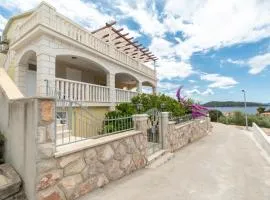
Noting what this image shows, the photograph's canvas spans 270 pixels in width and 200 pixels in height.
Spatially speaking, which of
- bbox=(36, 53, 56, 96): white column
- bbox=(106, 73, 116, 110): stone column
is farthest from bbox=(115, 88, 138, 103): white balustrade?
bbox=(36, 53, 56, 96): white column

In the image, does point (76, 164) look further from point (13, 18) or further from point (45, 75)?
point (13, 18)

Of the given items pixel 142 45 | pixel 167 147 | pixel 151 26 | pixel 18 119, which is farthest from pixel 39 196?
pixel 142 45

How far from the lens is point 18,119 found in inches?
162

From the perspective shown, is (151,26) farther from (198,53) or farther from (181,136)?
(198,53)

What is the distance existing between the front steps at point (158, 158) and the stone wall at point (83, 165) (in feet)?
1.75

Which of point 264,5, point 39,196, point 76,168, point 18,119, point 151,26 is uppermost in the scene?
point 151,26

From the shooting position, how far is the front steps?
258 inches

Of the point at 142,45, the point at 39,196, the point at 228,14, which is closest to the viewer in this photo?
the point at 39,196

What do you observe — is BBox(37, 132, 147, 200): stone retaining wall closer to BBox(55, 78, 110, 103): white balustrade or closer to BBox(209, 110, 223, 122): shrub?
BBox(55, 78, 110, 103): white balustrade

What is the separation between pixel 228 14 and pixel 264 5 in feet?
6.30

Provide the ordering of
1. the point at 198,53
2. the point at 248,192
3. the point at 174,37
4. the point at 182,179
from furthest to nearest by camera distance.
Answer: the point at 198,53, the point at 174,37, the point at 182,179, the point at 248,192

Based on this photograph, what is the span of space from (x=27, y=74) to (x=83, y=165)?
8.10m

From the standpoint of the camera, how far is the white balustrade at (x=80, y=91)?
8317 millimetres

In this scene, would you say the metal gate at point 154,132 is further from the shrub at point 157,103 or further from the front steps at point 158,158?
the shrub at point 157,103
